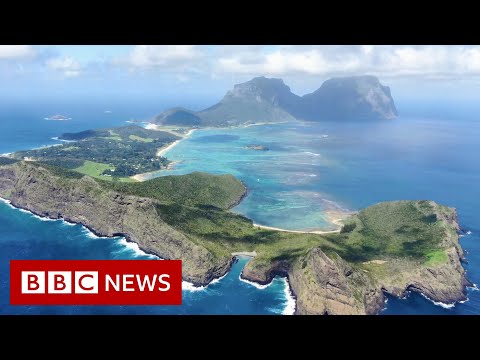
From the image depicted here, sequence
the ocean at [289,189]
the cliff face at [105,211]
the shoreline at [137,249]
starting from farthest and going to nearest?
the cliff face at [105,211] < the shoreline at [137,249] < the ocean at [289,189]

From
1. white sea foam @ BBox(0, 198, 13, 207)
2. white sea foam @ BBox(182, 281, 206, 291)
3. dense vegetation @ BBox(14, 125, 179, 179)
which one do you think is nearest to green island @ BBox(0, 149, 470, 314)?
white sea foam @ BBox(182, 281, 206, 291)

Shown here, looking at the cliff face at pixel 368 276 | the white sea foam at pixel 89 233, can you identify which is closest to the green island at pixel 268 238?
the cliff face at pixel 368 276

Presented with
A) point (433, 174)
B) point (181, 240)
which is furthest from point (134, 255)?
point (433, 174)

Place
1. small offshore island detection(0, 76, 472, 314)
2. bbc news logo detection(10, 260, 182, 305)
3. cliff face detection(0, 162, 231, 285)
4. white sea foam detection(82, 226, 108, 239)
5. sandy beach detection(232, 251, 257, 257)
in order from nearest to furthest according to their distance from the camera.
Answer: bbc news logo detection(10, 260, 182, 305) → small offshore island detection(0, 76, 472, 314) → cliff face detection(0, 162, 231, 285) → sandy beach detection(232, 251, 257, 257) → white sea foam detection(82, 226, 108, 239)

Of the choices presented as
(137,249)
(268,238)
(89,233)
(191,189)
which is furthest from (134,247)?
(191,189)

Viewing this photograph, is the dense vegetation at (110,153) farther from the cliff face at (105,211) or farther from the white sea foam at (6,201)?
the cliff face at (105,211)

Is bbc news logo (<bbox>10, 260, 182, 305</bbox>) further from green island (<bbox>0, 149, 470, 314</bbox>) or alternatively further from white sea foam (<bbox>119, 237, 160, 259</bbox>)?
white sea foam (<bbox>119, 237, 160, 259</bbox>)

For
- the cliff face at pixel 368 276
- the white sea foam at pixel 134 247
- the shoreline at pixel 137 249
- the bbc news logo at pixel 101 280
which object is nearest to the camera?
the bbc news logo at pixel 101 280
